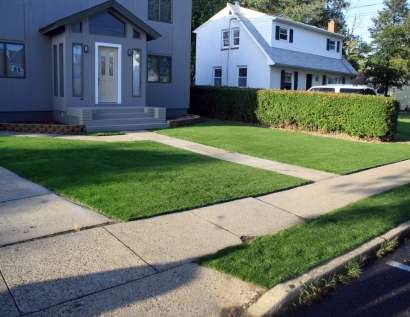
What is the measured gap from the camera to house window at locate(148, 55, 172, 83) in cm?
1858

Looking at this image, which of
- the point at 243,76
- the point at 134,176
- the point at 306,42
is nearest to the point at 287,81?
the point at 243,76

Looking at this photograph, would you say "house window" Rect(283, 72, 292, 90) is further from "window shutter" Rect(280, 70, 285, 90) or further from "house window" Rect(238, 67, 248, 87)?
"house window" Rect(238, 67, 248, 87)

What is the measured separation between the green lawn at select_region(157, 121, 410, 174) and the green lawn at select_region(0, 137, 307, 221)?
1.85 m

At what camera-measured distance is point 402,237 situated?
5.45 metres

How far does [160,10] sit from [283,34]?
1293cm

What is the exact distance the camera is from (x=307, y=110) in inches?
642

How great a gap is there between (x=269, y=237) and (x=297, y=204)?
5.41 ft

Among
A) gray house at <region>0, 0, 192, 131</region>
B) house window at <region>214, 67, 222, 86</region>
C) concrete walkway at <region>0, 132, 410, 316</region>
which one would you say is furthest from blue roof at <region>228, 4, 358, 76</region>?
concrete walkway at <region>0, 132, 410, 316</region>

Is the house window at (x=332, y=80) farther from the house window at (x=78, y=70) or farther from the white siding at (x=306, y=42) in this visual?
the house window at (x=78, y=70)

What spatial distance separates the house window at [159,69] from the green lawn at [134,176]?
28.5ft

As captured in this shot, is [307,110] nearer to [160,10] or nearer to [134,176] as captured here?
[160,10]

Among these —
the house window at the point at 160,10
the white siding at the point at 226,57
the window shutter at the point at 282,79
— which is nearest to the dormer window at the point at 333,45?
the window shutter at the point at 282,79

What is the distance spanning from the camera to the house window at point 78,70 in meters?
14.8

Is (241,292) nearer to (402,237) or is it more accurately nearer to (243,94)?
(402,237)
